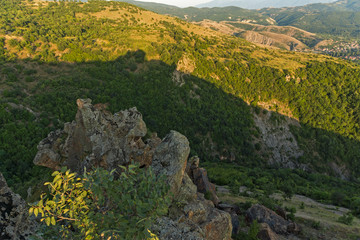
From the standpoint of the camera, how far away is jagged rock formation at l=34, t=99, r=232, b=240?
40.3 feet

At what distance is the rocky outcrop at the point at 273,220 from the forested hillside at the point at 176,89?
1806 cm

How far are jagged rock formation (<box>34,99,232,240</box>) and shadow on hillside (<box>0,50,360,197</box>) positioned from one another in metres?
22.7

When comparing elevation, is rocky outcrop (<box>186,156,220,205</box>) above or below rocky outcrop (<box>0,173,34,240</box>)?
below

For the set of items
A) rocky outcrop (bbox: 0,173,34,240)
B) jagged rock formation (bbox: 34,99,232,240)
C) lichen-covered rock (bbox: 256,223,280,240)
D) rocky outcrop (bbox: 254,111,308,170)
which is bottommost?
rocky outcrop (bbox: 254,111,308,170)

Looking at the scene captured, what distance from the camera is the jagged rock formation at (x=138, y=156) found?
Answer: 40.3 feet

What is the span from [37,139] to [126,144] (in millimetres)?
30507

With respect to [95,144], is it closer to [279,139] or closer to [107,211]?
[107,211]

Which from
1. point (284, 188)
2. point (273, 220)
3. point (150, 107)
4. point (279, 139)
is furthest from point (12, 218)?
point (279, 139)

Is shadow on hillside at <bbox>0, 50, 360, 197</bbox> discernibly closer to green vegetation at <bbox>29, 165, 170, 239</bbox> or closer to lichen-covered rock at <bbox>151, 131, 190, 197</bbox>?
lichen-covered rock at <bbox>151, 131, 190, 197</bbox>

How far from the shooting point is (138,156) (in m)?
17.9

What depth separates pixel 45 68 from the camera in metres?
62.4

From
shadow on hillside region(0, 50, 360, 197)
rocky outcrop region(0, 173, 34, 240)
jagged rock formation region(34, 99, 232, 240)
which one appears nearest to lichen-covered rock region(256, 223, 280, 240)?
jagged rock formation region(34, 99, 232, 240)

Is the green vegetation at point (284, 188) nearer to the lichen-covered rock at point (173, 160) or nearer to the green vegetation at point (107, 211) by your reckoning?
the lichen-covered rock at point (173, 160)

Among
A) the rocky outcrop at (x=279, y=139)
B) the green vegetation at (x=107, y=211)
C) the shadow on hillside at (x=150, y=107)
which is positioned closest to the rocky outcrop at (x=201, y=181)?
the green vegetation at (x=107, y=211)
